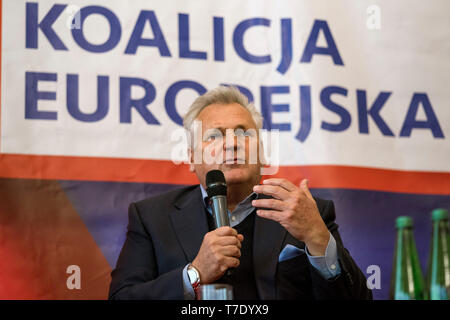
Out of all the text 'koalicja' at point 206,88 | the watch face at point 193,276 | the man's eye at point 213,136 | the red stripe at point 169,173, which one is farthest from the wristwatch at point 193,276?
the text 'koalicja' at point 206,88

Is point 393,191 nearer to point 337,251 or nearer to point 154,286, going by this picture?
point 337,251

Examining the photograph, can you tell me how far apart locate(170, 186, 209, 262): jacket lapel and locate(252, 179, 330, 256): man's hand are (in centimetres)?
44

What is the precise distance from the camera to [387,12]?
307cm

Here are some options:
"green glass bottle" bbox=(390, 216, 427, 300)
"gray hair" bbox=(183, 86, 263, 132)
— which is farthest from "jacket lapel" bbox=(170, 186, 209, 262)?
"green glass bottle" bbox=(390, 216, 427, 300)

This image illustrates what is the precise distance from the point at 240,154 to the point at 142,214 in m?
0.42

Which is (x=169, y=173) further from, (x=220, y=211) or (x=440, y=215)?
(x=440, y=215)

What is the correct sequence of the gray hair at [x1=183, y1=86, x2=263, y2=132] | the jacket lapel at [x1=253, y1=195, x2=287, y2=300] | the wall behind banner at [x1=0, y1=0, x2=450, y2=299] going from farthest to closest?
the wall behind banner at [x1=0, y1=0, x2=450, y2=299] → the gray hair at [x1=183, y1=86, x2=263, y2=132] → the jacket lapel at [x1=253, y1=195, x2=287, y2=300]

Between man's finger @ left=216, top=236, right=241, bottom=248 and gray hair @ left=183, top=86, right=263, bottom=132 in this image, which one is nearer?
man's finger @ left=216, top=236, right=241, bottom=248

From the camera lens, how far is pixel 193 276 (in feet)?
6.14

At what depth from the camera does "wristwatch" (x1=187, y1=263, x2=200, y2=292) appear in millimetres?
1859

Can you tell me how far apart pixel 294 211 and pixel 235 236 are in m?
0.18

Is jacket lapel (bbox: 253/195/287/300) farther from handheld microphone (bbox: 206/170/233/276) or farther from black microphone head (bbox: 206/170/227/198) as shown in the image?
black microphone head (bbox: 206/170/227/198)

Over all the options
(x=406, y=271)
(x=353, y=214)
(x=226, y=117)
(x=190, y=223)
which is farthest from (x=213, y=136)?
(x=406, y=271)
